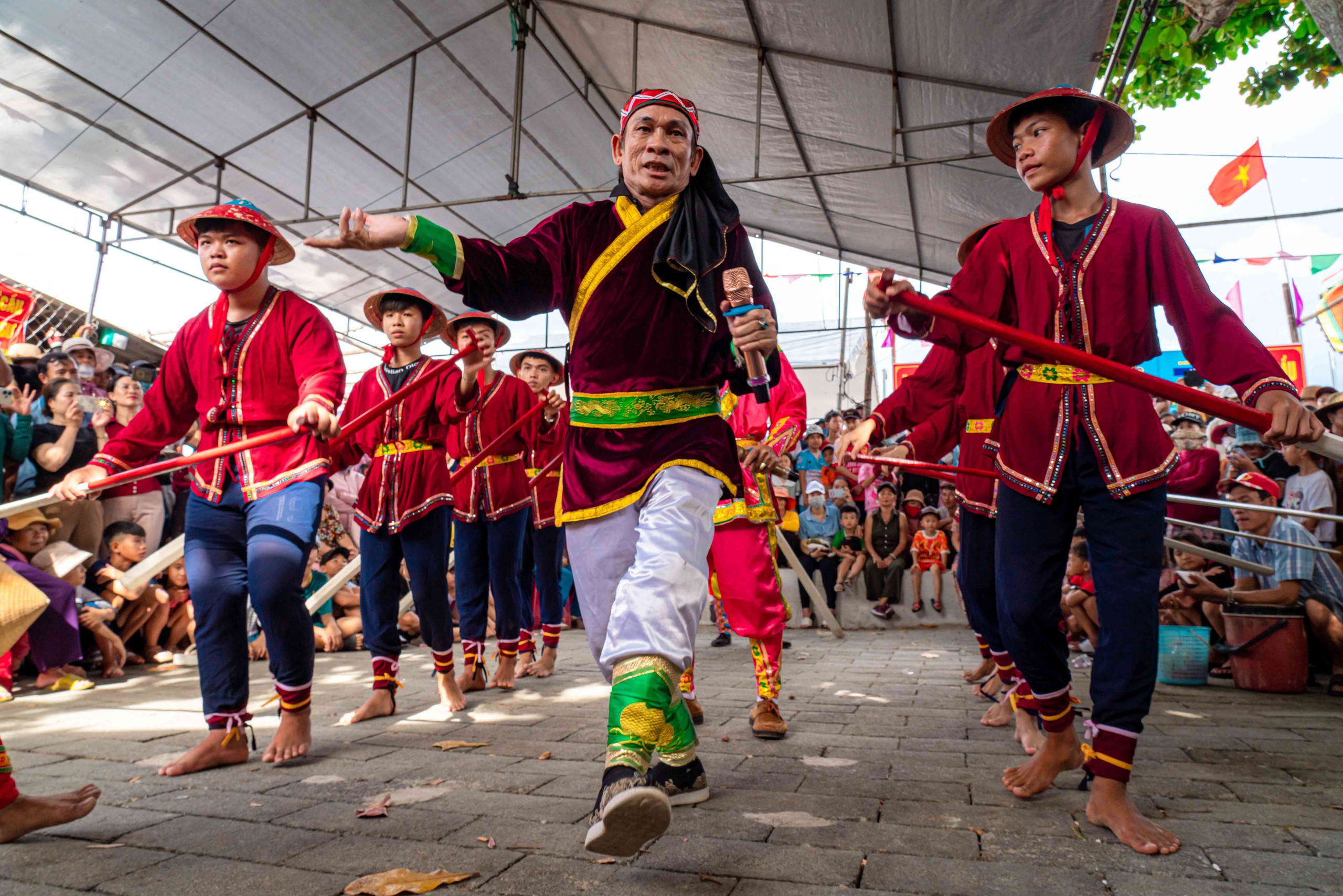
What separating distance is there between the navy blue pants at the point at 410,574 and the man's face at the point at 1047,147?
10.5 ft

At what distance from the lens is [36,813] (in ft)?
7.38

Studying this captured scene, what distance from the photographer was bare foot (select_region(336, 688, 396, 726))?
13.5 feet

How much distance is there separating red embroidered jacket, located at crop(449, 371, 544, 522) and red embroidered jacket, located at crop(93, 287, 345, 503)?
1.57 meters

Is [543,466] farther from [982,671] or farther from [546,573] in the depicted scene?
[982,671]

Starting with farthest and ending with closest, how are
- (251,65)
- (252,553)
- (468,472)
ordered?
(251,65)
(468,472)
(252,553)

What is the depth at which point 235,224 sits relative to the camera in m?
3.38

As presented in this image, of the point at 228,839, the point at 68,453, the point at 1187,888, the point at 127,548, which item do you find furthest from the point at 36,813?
the point at 68,453

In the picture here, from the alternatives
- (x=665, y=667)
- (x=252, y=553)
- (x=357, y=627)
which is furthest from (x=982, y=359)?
(x=357, y=627)

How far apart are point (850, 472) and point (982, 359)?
21.7 ft

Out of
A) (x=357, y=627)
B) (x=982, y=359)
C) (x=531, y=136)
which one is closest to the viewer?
(x=982, y=359)

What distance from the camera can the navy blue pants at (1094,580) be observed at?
2.44 metres

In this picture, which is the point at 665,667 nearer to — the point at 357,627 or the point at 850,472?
the point at 357,627

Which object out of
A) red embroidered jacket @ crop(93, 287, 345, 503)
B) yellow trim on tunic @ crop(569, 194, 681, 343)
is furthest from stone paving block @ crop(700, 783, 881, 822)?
red embroidered jacket @ crop(93, 287, 345, 503)

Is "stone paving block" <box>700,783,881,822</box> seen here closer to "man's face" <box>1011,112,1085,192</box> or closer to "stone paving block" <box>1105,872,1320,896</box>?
"stone paving block" <box>1105,872,1320,896</box>
